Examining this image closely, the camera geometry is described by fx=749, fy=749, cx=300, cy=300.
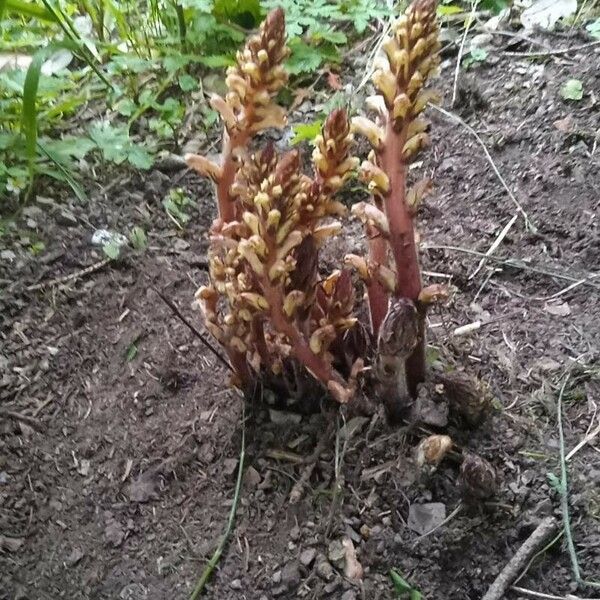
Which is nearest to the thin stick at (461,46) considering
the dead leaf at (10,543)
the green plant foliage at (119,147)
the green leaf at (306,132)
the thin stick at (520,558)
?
the green leaf at (306,132)

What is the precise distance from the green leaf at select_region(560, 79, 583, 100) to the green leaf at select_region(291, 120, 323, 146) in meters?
0.58

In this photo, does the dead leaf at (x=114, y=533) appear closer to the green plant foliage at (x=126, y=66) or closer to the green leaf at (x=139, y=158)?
the green plant foliage at (x=126, y=66)

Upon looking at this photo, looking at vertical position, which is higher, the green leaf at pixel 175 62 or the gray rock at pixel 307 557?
the green leaf at pixel 175 62

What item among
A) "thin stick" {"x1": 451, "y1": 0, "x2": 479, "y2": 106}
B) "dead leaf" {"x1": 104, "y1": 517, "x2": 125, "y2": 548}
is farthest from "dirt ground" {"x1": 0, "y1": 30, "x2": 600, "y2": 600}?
"thin stick" {"x1": 451, "y1": 0, "x2": 479, "y2": 106}

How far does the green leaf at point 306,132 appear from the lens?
1.60 meters

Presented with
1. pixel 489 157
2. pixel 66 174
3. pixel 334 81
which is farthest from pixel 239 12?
pixel 489 157

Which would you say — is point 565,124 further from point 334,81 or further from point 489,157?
point 334,81

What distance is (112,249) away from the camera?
5.05ft

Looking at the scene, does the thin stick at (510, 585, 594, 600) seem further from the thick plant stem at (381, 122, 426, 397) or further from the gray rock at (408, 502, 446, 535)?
the thick plant stem at (381, 122, 426, 397)

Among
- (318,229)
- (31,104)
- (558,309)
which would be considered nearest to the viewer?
(318,229)

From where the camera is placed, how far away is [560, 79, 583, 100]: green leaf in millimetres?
1729

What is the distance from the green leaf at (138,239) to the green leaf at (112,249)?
3 cm

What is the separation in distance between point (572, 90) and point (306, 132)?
65cm

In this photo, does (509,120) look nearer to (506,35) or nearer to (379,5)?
(506,35)
